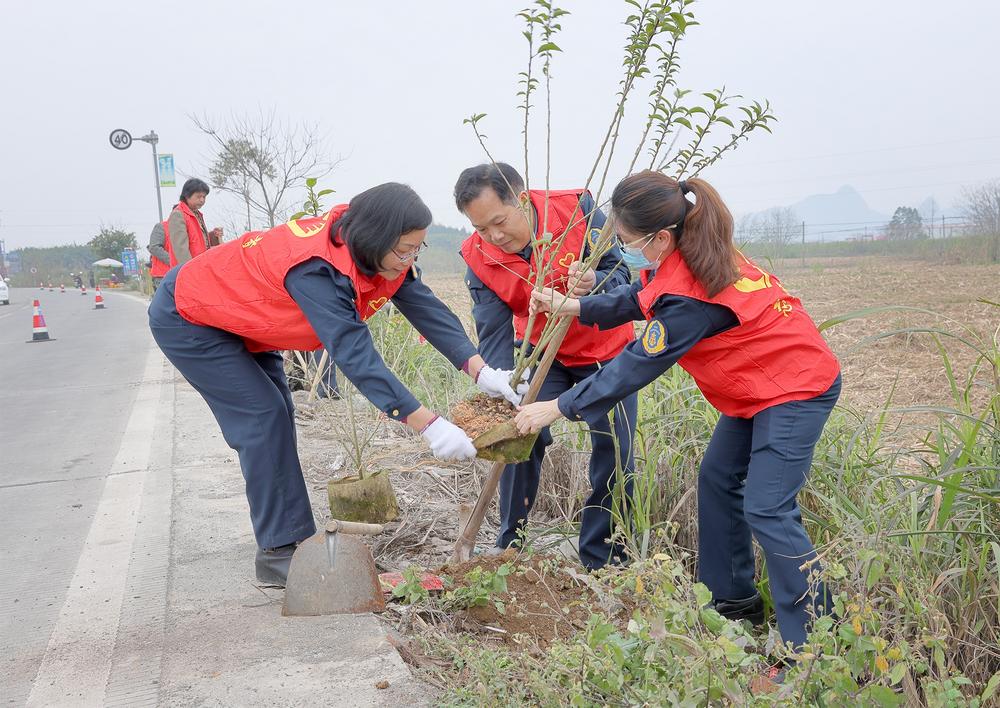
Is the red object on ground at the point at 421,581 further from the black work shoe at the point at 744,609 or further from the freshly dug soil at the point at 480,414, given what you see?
the black work shoe at the point at 744,609

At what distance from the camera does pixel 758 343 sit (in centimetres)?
267

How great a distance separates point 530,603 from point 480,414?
2.19 ft

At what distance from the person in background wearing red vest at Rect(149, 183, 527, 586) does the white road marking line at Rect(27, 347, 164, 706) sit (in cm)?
60

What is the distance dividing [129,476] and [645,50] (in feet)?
12.5

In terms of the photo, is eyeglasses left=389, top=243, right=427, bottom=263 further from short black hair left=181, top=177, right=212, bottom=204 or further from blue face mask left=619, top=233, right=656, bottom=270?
short black hair left=181, top=177, right=212, bottom=204

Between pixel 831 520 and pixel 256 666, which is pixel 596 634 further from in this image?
pixel 831 520

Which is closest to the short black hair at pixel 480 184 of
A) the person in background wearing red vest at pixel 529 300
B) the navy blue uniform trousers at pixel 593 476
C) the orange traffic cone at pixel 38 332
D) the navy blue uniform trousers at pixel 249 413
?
the person in background wearing red vest at pixel 529 300

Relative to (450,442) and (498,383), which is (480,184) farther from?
(450,442)

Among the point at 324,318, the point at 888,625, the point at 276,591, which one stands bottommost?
the point at 276,591

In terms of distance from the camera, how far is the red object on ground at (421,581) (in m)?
2.97

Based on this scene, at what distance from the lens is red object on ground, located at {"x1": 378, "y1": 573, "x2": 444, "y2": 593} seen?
297 cm

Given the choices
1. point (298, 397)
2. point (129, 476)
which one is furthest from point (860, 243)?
point (129, 476)

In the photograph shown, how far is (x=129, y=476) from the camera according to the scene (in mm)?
5023

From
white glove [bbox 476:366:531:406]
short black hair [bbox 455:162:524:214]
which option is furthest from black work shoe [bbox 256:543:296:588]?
short black hair [bbox 455:162:524:214]
